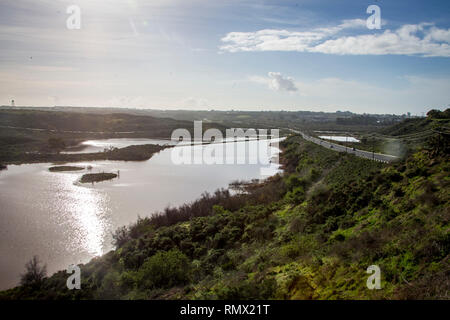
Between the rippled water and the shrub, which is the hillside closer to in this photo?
the rippled water

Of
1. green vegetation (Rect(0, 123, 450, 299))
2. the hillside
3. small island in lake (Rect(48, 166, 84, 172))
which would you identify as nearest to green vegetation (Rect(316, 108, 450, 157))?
green vegetation (Rect(0, 123, 450, 299))

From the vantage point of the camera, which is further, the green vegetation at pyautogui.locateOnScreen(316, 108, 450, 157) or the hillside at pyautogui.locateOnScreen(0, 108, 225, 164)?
the hillside at pyautogui.locateOnScreen(0, 108, 225, 164)

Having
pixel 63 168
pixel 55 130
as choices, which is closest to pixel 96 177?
pixel 63 168

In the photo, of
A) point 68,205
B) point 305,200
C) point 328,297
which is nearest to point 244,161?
point 68,205

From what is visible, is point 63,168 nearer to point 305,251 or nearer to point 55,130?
point 305,251

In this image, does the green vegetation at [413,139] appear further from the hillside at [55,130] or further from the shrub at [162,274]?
the hillside at [55,130]

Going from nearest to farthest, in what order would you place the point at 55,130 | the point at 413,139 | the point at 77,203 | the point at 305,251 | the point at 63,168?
the point at 305,251
the point at 77,203
the point at 413,139
the point at 63,168
the point at 55,130
